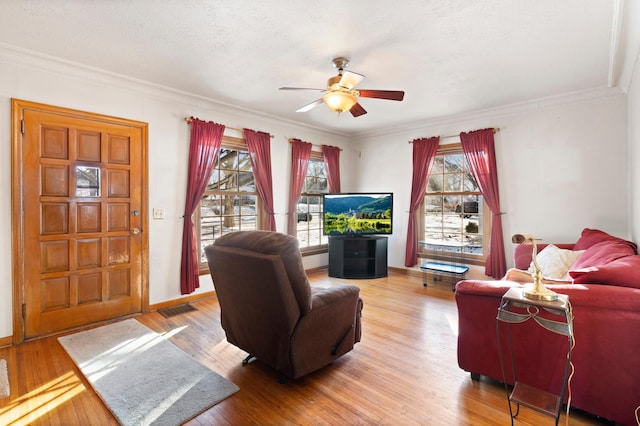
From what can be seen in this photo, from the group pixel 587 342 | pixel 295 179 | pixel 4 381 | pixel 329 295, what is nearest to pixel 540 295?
pixel 587 342

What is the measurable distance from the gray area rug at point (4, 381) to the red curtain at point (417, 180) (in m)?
4.97

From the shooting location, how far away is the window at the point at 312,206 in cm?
579

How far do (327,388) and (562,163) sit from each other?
4063 mm

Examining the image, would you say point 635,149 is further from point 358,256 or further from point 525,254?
point 358,256

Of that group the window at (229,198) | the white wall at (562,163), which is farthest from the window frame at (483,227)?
the window at (229,198)

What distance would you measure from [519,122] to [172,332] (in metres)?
5.05

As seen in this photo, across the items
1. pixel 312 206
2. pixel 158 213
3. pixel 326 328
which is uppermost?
pixel 312 206

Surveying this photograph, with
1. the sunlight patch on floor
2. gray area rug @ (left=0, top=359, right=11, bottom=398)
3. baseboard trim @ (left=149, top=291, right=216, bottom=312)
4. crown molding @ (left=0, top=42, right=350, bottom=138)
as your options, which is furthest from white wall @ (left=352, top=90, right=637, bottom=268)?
gray area rug @ (left=0, top=359, right=11, bottom=398)

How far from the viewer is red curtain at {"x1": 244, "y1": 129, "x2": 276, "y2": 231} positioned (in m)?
4.79

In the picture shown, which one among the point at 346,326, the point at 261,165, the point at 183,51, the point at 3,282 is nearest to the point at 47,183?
the point at 3,282

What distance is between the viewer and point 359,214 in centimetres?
558

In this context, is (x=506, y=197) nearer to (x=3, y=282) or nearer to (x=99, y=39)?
(x=99, y=39)

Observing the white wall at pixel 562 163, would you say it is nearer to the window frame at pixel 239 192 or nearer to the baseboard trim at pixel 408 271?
the baseboard trim at pixel 408 271

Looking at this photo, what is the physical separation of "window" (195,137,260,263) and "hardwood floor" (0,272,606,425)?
58.8 inches
